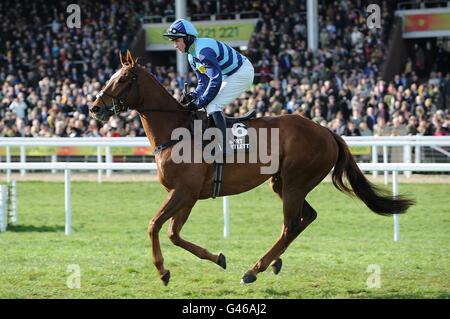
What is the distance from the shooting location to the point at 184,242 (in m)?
6.81

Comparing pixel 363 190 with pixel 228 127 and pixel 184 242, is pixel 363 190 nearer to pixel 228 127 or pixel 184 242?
pixel 228 127

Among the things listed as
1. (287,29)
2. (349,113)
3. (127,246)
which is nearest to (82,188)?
(349,113)

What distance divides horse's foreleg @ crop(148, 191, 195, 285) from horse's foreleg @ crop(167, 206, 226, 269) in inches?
7.1

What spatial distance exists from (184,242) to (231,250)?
78.4 inches

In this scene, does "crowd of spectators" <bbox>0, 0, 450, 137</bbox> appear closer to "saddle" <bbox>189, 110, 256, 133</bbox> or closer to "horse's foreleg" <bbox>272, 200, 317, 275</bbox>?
"horse's foreleg" <bbox>272, 200, 317, 275</bbox>

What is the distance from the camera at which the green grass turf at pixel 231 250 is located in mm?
6562

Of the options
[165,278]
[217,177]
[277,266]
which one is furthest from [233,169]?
[165,278]

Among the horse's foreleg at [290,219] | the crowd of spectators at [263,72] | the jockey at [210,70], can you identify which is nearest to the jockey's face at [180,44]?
the jockey at [210,70]

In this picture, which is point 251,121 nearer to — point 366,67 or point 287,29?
point 366,67

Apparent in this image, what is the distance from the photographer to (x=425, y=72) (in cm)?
2222

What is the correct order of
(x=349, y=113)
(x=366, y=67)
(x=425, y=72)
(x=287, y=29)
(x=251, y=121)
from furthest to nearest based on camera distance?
(x=287, y=29) < (x=425, y=72) < (x=366, y=67) < (x=349, y=113) < (x=251, y=121)

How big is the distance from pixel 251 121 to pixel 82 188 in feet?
29.6

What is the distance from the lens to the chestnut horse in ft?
22.2
